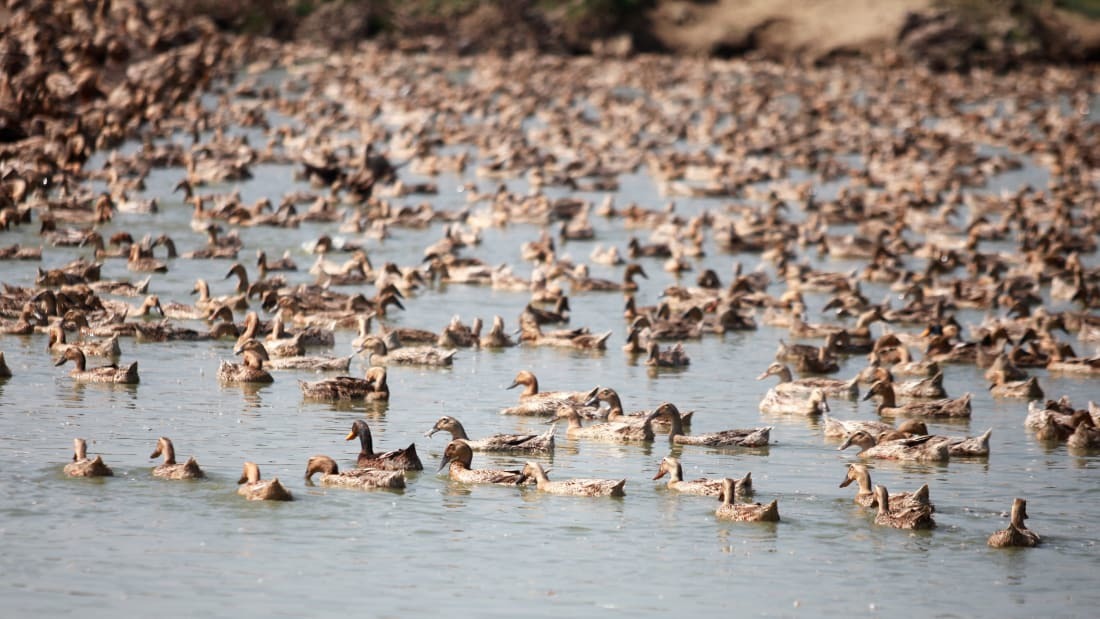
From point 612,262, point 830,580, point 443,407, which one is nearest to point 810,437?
point 443,407

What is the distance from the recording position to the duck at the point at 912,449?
55.4ft

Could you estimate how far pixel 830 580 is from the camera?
12891 mm

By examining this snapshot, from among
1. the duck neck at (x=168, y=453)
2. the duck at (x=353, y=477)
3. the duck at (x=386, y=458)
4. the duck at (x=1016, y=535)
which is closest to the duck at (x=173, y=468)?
the duck neck at (x=168, y=453)

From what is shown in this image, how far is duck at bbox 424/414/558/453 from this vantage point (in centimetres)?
1652

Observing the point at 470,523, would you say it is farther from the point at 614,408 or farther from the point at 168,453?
the point at 614,408

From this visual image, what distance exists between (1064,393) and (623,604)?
34.6 feet

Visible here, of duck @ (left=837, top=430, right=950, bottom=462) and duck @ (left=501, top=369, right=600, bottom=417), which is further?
duck @ (left=501, top=369, right=600, bottom=417)

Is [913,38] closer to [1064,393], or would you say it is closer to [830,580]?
[1064,393]

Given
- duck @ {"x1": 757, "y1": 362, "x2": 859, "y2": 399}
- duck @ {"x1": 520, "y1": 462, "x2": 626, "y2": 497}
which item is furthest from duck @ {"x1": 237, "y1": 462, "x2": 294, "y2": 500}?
duck @ {"x1": 757, "y1": 362, "x2": 859, "y2": 399}

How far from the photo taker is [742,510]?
14.3m

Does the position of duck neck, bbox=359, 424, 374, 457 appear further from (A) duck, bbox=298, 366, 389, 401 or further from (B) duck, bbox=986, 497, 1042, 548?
(B) duck, bbox=986, 497, 1042, 548

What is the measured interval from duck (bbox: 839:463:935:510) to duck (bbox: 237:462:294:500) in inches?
190

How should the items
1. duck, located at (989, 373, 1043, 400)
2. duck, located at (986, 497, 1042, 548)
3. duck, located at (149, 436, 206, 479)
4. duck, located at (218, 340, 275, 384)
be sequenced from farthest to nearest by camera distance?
duck, located at (989, 373, 1043, 400) < duck, located at (218, 340, 275, 384) < duck, located at (149, 436, 206, 479) < duck, located at (986, 497, 1042, 548)

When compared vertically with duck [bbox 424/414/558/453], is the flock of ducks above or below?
above
